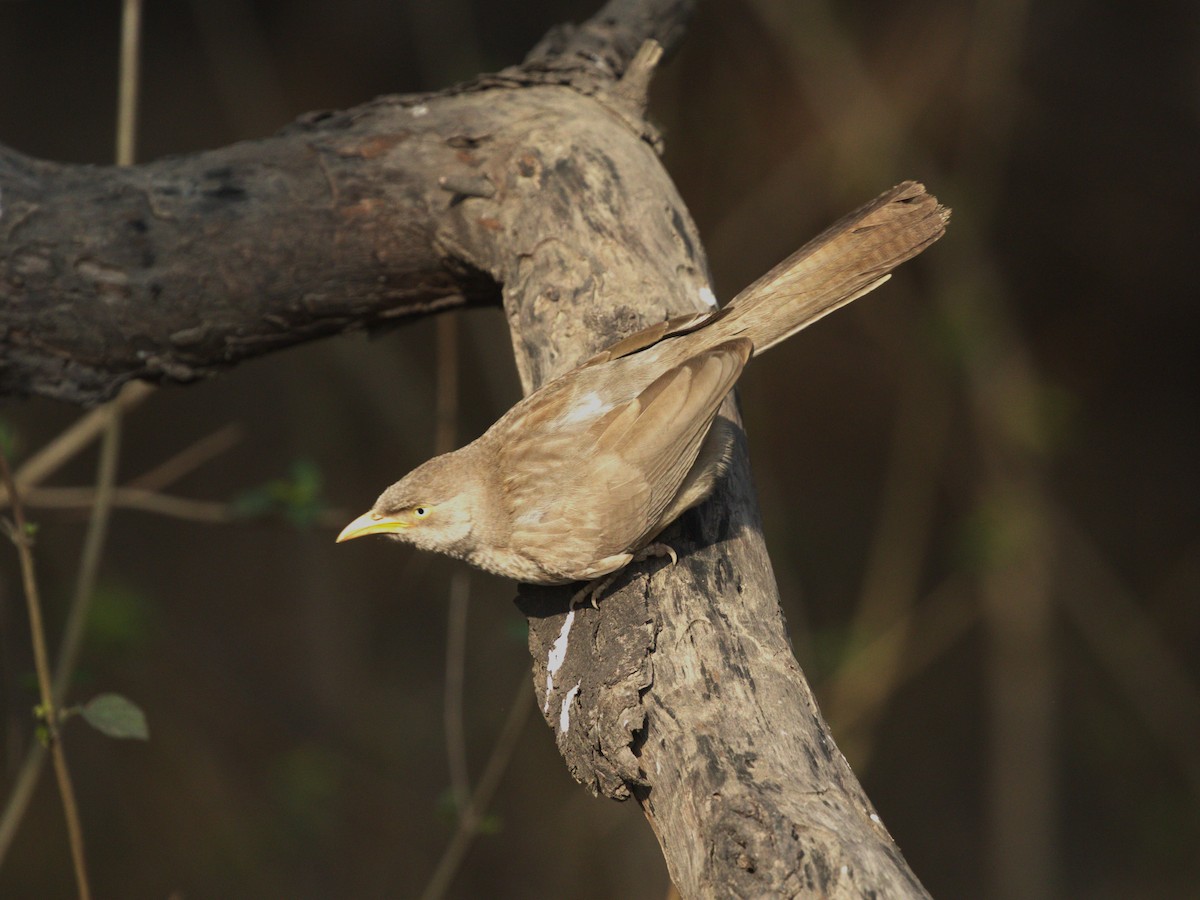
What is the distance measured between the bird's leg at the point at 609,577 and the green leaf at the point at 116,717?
3.29 ft

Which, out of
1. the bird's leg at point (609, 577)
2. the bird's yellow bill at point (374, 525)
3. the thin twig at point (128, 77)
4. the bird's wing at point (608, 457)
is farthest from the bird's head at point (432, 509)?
the thin twig at point (128, 77)

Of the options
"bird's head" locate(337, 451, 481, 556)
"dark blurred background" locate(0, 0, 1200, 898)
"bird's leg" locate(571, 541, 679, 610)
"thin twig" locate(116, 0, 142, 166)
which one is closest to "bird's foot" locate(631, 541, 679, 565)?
"bird's leg" locate(571, 541, 679, 610)

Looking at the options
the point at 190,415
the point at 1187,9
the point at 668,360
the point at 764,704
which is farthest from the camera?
the point at 190,415

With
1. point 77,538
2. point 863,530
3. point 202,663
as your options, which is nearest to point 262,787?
point 202,663

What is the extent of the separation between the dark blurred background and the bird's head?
3.24m

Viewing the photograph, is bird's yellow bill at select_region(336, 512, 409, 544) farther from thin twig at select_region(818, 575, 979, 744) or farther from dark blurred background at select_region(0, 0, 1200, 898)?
thin twig at select_region(818, 575, 979, 744)

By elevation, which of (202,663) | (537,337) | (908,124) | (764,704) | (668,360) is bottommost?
(764,704)

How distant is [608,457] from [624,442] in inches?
2.0

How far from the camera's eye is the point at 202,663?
6684 millimetres

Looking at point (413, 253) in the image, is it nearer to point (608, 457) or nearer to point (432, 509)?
point (432, 509)

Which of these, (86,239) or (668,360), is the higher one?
(86,239)

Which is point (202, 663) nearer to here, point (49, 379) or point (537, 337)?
point (49, 379)

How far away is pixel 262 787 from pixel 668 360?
16.6ft

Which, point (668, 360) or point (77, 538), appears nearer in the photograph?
point (668, 360)
